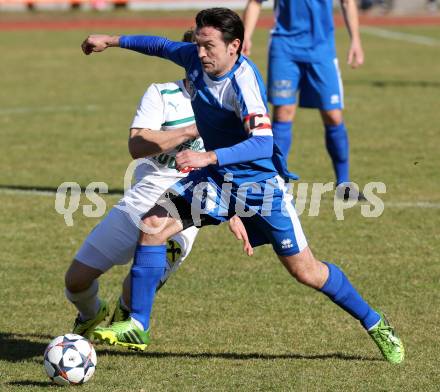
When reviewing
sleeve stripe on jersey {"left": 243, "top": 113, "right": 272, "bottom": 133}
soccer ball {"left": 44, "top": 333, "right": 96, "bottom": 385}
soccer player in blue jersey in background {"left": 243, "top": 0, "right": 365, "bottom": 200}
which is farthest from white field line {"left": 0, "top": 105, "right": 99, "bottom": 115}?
sleeve stripe on jersey {"left": 243, "top": 113, "right": 272, "bottom": 133}

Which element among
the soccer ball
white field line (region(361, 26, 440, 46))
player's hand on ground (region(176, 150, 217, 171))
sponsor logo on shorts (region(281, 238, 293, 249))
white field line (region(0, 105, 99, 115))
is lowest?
white field line (region(361, 26, 440, 46))

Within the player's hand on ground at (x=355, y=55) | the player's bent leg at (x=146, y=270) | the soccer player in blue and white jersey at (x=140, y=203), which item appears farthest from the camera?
the player's hand on ground at (x=355, y=55)

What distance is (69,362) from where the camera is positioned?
19.2 ft

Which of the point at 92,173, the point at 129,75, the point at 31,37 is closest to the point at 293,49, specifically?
the point at 92,173

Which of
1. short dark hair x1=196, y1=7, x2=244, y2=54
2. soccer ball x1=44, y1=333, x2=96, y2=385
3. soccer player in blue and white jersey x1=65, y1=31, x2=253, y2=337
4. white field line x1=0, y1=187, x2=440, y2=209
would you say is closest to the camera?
soccer ball x1=44, y1=333, x2=96, y2=385

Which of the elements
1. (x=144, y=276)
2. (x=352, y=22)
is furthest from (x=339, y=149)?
(x=144, y=276)

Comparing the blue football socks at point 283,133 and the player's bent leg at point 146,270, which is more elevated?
the player's bent leg at point 146,270

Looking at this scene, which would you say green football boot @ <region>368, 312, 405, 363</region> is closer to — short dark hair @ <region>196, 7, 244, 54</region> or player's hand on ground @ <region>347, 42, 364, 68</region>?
short dark hair @ <region>196, 7, 244, 54</region>

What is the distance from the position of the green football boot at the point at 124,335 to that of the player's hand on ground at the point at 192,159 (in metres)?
1.07

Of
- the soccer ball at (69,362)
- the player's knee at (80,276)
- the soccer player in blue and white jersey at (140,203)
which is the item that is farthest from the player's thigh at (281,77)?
the soccer ball at (69,362)

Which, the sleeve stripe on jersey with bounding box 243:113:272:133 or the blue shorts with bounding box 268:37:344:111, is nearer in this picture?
the sleeve stripe on jersey with bounding box 243:113:272:133

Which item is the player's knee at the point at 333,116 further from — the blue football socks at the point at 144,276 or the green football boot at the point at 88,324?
the blue football socks at the point at 144,276

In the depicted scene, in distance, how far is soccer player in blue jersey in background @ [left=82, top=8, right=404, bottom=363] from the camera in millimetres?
5984

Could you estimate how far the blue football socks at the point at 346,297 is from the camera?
6.38m
